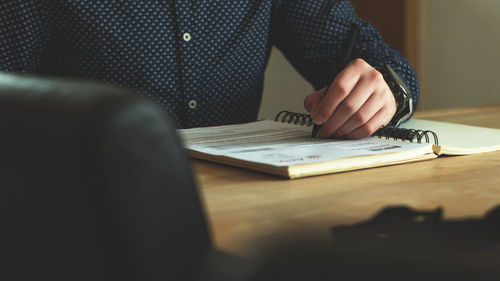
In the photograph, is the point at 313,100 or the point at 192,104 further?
the point at 192,104

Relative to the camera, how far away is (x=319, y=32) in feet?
4.39

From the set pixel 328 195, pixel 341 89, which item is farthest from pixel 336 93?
pixel 328 195

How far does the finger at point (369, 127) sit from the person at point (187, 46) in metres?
0.08

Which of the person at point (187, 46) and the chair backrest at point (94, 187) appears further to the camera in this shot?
the person at point (187, 46)

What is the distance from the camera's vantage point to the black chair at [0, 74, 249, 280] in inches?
9.9

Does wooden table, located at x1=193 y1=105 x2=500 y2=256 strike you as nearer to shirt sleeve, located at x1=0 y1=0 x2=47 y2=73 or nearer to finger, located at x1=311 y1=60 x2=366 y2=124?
finger, located at x1=311 y1=60 x2=366 y2=124

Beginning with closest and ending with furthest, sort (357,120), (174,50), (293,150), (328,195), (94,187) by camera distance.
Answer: (94,187) → (328,195) → (293,150) → (357,120) → (174,50)

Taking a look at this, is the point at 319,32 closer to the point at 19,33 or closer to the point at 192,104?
the point at 192,104

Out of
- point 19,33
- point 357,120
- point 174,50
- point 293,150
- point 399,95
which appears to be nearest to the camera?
point 293,150

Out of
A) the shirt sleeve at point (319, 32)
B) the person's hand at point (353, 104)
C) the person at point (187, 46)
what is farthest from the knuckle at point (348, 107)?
the shirt sleeve at point (319, 32)

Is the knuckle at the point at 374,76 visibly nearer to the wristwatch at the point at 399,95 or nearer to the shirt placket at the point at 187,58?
the wristwatch at the point at 399,95

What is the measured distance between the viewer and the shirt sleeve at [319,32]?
50.9 inches

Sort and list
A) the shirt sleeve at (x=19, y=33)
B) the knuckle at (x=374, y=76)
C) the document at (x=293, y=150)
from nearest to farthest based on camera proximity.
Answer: the document at (x=293, y=150) < the knuckle at (x=374, y=76) < the shirt sleeve at (x=19, y=33)

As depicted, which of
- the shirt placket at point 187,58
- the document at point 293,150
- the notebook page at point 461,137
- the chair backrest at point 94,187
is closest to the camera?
the chair backrest at point 94,187
